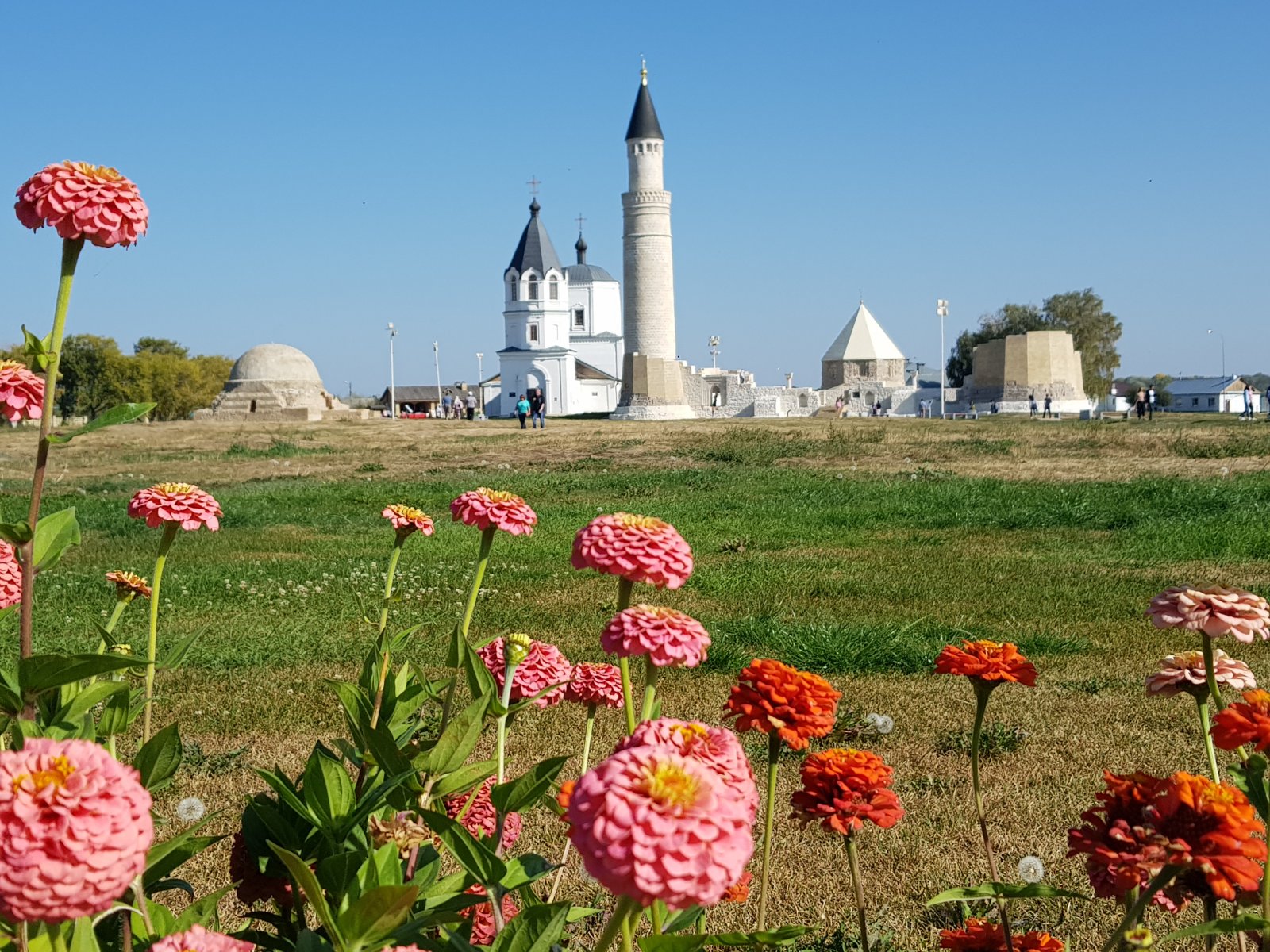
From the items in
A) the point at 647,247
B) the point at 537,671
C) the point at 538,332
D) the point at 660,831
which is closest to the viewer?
the point at 660,831

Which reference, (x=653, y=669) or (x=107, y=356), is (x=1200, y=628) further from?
(x=107, y=356)

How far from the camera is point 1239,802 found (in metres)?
1.44

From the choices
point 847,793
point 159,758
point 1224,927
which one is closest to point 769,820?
point 847,793

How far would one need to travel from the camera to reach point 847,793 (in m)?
1.92

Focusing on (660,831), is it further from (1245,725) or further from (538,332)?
(538,332)

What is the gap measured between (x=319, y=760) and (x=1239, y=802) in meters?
1.14

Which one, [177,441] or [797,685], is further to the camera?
[177,441]

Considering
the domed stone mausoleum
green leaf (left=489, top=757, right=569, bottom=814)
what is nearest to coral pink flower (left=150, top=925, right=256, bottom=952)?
green leaf (left=489, top=757, right=569, bottom=814)

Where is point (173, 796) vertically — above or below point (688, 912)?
below

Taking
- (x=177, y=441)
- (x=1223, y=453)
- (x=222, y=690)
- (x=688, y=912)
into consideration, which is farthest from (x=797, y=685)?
(x=177, y=441)

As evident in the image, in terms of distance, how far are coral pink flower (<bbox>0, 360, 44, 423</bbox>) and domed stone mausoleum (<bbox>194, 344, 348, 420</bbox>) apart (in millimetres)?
37995

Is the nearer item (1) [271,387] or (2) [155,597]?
(2) [155,597]

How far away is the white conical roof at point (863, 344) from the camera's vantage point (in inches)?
2847

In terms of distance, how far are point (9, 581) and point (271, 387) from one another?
43767 mm
